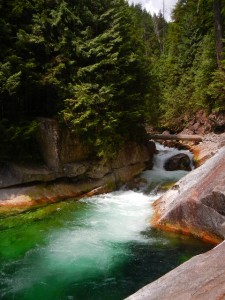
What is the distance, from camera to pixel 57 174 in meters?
14.9

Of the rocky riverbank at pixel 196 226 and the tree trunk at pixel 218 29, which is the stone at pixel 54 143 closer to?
the rocky riverbank at pixel 196 226

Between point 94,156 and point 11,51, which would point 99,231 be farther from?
point 11,51

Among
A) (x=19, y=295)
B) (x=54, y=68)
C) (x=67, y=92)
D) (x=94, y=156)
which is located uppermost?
(x=54, y=68)

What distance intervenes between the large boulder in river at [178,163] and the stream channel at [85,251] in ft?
19.1

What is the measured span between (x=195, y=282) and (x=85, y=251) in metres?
5.03

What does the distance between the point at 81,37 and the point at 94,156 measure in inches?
238

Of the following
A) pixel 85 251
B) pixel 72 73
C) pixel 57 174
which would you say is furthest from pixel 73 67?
pixel 85 251

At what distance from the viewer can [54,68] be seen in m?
15.0

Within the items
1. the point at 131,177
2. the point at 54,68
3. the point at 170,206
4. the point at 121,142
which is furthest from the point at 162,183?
the point at 54,68

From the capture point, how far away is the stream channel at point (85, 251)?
26.3 feet

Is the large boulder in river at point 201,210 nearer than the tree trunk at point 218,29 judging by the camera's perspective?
Yes

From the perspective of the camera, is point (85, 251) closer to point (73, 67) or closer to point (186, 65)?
point (73, 67)

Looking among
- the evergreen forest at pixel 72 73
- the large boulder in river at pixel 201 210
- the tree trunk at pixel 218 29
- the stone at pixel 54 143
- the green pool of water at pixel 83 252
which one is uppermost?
the tree trunk at pixel 218 29

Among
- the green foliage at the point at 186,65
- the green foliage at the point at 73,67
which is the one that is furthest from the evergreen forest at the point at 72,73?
the green foliage at the point at 186,65
